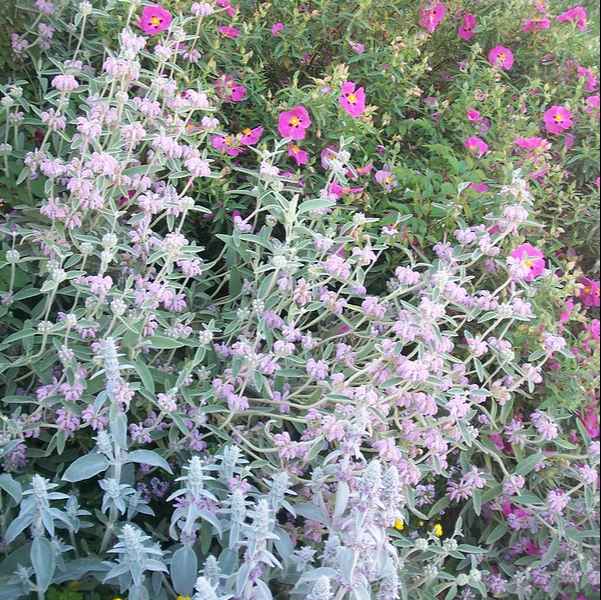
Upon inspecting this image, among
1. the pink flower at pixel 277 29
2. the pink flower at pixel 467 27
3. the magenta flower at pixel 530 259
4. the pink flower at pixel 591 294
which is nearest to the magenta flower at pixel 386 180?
the magenta flower at pixel 530 259

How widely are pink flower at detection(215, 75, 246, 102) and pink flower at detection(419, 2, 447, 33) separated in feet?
2.30

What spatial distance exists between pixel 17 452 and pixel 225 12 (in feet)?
5.00

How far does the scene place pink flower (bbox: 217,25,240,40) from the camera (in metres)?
2.60

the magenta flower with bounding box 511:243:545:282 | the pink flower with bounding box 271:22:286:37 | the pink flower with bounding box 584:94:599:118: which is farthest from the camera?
the pink flower with bounding box 584:94:599:118

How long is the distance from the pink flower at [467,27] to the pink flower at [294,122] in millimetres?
914

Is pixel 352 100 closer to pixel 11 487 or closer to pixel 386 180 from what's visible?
pixel 386 180

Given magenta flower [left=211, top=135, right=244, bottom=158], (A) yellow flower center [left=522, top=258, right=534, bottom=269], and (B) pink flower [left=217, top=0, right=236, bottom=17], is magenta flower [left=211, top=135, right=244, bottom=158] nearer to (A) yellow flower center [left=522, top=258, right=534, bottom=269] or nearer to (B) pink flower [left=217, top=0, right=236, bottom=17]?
(B) pink flower [left=217, top=0, right=236, bottom=17]

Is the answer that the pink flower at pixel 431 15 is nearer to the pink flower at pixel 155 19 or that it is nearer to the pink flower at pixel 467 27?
the pink flower at pixel 467 27

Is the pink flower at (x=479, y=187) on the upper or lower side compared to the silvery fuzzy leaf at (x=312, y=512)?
upper

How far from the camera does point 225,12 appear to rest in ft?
8.86

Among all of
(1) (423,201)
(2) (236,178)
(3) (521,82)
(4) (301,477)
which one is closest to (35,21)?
(2) (236,178)

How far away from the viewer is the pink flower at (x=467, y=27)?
305 centimetres

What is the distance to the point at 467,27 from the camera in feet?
10.1

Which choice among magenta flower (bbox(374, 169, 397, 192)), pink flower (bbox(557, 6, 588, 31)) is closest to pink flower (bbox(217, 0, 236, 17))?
magenta flower (bbox(374, 169, 397, 192))
